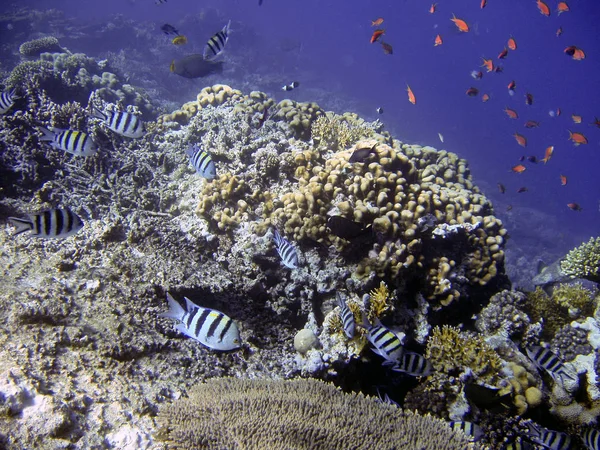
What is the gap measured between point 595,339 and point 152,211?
792cm

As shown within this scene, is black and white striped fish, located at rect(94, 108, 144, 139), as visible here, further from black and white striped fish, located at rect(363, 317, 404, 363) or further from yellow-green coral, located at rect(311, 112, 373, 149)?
black and white striped fish, located at rect(363, 317, 404, 363)

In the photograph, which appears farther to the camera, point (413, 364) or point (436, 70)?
point (436, 70)

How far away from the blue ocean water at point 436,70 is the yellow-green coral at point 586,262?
24.4 ft

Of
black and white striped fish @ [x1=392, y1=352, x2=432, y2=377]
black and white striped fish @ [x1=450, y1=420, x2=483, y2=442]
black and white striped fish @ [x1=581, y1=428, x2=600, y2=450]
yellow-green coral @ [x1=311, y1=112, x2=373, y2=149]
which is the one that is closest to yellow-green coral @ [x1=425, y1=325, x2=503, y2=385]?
black and white striped fish @ [x1=450, y1=420, x2=483, y2=442]

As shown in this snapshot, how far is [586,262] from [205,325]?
8276 mm

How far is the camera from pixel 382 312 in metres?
4.16

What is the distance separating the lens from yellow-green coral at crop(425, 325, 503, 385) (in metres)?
4.13

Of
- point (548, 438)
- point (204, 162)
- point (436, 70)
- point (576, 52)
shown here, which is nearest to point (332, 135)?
point (204, 162)

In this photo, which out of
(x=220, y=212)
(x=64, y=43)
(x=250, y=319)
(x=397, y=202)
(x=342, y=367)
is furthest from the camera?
Result: (x=64, y=43)

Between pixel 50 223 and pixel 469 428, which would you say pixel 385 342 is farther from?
pixel 50 223

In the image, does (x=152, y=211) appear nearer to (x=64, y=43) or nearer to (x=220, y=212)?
(x=220, y=212)

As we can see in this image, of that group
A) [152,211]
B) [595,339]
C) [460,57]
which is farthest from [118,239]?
[460,57]

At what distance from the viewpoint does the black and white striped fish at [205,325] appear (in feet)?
8.55

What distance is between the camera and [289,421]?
2.55 meters
